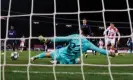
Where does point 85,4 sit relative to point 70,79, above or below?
above

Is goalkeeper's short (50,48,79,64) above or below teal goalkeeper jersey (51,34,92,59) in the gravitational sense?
below

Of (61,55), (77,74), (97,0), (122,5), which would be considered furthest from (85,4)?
(77,74)

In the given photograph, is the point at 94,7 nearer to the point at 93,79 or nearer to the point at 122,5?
the point at 122,5

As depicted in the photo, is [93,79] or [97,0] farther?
[97,0]

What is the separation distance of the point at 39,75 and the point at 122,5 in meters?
18.8

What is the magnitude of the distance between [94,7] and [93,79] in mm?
18234

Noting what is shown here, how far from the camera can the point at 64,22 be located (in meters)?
26.6

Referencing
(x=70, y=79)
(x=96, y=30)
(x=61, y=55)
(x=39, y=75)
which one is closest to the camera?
(x=70, y=79)

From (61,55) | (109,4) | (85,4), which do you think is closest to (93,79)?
(61,55)

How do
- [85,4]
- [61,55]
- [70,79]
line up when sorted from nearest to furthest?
[70,79], [61,55], [85,4]

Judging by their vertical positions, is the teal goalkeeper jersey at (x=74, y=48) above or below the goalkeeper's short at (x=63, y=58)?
above

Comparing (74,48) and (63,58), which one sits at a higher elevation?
(74,48)

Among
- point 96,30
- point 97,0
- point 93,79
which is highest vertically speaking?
point 97,0

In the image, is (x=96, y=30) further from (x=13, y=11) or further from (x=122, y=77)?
(x=122, y=77)
